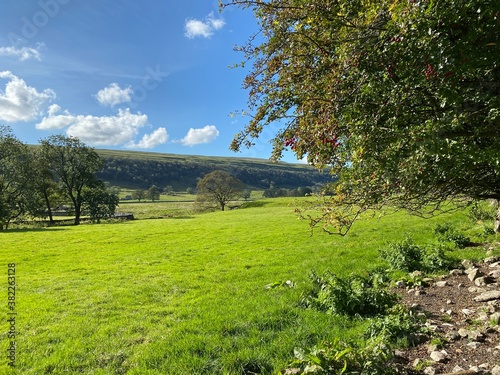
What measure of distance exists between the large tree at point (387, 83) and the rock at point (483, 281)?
18.3ft

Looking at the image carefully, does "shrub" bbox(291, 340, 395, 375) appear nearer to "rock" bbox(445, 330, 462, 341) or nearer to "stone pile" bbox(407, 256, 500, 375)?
"stone pile" bbox(407, 256, 500, 375)

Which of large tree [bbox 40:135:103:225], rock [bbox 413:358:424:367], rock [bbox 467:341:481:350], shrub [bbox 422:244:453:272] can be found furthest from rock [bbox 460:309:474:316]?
large tree [bbox 40:135:103:225]

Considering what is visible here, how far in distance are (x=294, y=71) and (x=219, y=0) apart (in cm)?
176

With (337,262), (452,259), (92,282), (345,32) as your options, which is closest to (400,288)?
(452,259)

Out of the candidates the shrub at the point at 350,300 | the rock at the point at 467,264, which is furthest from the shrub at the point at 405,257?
the shrub at the point at 350,300

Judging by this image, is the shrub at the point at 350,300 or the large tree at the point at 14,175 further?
the large tree at the point at 14,175

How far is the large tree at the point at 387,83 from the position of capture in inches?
144

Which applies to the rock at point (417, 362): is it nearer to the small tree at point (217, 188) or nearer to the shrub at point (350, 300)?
the shrub at point (350, 300)

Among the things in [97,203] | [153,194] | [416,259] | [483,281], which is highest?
[153,194]

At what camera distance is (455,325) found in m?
7.77

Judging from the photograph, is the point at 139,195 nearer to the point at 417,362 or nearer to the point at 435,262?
the point at 435,262

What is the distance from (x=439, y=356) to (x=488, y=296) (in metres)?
3.94

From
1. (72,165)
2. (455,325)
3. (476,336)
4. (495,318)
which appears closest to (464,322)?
(455,325)

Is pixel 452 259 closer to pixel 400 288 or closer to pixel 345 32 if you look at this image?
pixel 400 288
